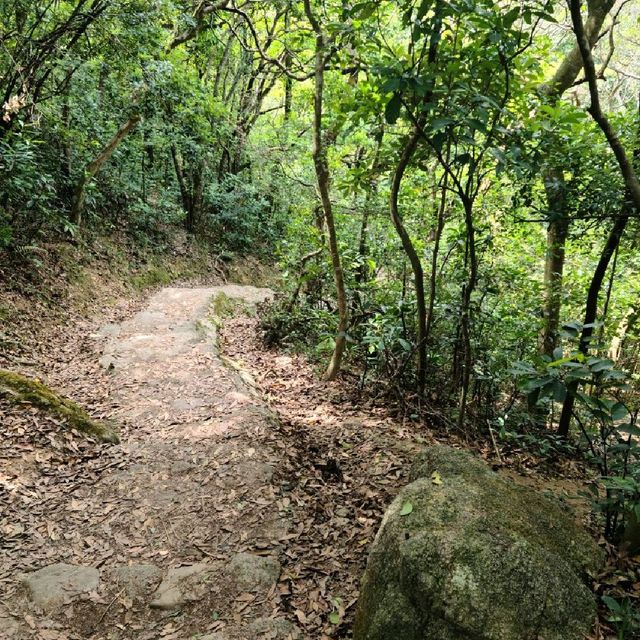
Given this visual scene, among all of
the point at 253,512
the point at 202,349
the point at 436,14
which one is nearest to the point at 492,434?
the point at 253,512

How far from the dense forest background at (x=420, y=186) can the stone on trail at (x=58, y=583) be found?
3.44 m

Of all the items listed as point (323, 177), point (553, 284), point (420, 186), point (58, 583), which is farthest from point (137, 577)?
point (553, 284)

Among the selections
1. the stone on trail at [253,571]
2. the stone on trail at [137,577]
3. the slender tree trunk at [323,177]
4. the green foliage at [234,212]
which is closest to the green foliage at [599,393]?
the stone on trail at [253,571]

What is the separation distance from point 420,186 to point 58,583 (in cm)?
669

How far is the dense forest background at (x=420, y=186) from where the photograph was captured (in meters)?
3.58

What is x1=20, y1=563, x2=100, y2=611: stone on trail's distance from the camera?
3205 mm

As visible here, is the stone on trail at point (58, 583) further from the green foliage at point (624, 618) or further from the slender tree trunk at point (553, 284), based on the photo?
the slender tree trunk at point (553, 284)

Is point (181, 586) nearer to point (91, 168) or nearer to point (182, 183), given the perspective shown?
point (91, 168)

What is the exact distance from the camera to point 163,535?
3.91 meters

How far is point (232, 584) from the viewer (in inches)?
132

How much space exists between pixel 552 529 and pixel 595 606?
46cm

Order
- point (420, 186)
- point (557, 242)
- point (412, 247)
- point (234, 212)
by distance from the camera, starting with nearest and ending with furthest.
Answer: point (412, 247) < point (557, 242) < point (420, 186) < point (234, 212)

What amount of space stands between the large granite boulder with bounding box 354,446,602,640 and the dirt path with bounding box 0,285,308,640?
3.01 ft

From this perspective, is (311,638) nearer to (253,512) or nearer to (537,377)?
(253,512)
